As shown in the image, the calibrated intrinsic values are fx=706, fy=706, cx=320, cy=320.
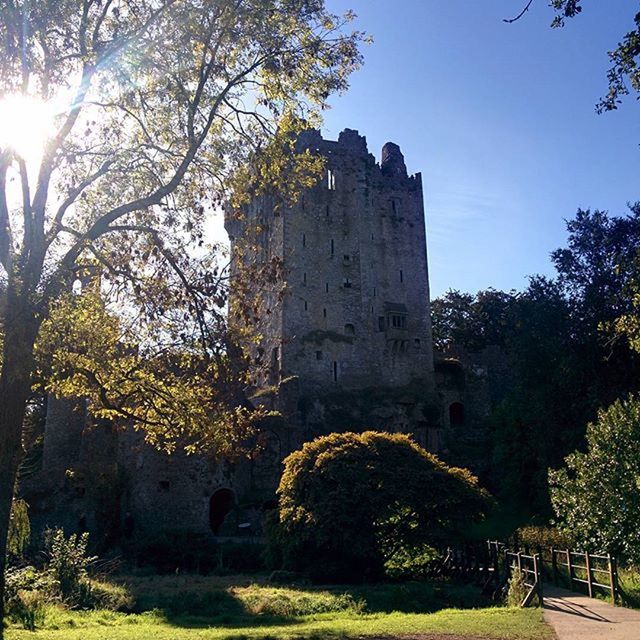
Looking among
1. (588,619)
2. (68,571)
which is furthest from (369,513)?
(588,619)

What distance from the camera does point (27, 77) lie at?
12102 mm

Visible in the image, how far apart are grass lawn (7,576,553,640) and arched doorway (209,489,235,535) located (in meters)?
15.4

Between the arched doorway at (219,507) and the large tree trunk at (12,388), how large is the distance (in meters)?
25.4

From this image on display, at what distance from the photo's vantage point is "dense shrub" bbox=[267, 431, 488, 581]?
855 inches

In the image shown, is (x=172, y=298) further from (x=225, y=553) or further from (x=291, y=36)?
(x=225, y=553)

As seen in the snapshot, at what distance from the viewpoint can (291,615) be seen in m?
15.7

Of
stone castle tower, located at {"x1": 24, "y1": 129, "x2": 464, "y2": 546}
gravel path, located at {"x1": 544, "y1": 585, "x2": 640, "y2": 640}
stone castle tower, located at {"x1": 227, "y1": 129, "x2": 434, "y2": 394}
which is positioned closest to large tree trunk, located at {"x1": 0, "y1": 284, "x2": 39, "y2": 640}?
gravel path, located at {"x1": 544, "y1": 585, "x2": 640, "y2": 640}

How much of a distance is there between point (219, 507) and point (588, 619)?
89.6 ft

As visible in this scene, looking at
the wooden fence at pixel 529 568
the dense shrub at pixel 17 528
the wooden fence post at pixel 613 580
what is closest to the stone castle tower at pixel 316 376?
the dense shrub at pixel 17 528

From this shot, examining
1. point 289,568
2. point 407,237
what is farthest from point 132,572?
point 407,237

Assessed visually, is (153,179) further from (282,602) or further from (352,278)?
(352,278)

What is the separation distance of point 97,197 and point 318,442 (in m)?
12.5

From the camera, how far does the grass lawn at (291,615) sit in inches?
474

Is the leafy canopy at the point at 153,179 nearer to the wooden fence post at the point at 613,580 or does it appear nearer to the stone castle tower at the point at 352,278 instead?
the wooden fence post at the point at 613,580
